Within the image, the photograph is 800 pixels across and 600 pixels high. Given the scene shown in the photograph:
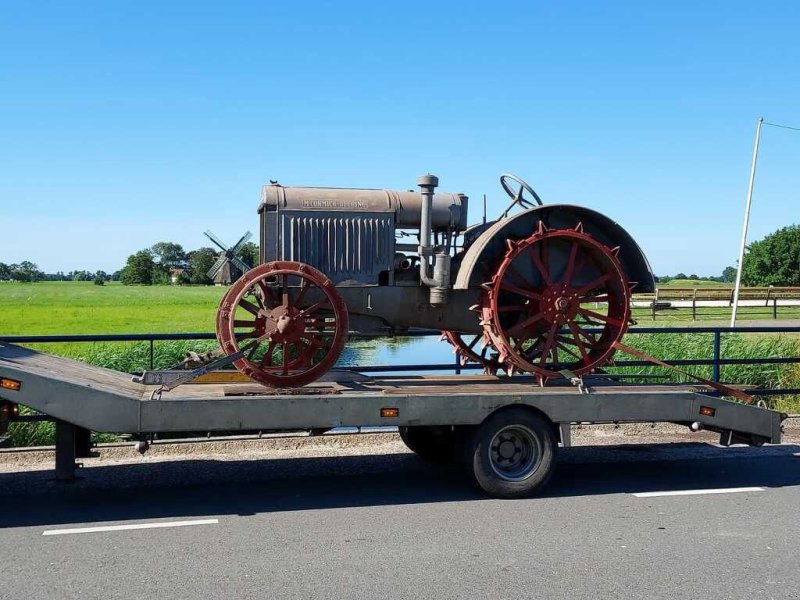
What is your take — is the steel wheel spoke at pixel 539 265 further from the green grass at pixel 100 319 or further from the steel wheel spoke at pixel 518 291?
the green grass at pixel 100 319

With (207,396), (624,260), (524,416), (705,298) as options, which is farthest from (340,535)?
(705,298)

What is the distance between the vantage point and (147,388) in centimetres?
686

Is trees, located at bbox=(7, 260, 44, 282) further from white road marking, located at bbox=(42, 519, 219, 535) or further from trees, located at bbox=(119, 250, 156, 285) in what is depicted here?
white road marking, located at bbox=(42, 519, 219, 535)

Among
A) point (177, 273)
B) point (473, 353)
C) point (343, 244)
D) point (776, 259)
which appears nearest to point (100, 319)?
point (177, 273)

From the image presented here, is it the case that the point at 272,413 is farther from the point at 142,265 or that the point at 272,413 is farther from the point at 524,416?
the point at 142,265

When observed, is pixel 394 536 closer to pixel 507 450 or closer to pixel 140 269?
pixel 507 450

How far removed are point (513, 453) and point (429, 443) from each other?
1297 millimetres

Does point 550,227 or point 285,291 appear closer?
point 285,291

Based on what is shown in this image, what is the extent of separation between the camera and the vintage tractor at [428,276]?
7.16m

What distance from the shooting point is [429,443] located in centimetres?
812

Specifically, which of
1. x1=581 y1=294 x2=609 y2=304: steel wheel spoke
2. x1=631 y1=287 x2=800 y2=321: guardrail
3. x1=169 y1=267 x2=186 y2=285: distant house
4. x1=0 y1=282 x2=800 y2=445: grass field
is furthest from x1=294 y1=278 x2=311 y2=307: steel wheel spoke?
x1=631 y1=287 x2=800 y2=321: guardrail

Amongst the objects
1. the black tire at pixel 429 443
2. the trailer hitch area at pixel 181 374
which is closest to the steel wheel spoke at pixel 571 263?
the black tire at pixel 429 443

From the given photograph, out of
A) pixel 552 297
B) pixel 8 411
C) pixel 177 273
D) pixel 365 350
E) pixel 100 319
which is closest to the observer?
pixel 8 411

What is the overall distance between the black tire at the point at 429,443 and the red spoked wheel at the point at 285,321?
1.38m
